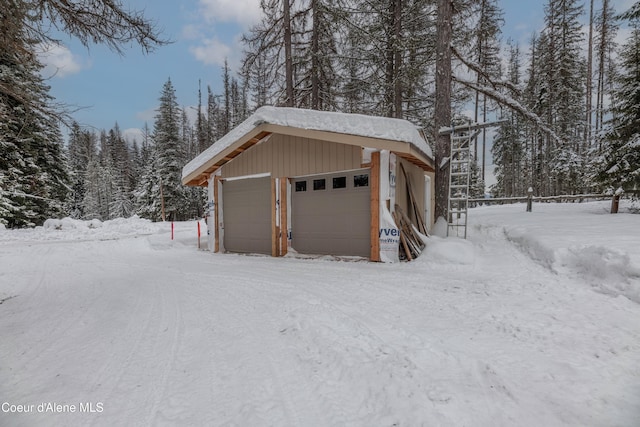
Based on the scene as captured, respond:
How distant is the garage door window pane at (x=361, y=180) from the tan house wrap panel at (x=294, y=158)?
0.91 feet

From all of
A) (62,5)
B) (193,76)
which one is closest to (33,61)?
(62,5)

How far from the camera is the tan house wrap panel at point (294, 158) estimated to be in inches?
282

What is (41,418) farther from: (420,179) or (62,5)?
(420,179)

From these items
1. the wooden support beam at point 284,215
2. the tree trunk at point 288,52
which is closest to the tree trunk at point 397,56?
the tree trunk at point 288,52

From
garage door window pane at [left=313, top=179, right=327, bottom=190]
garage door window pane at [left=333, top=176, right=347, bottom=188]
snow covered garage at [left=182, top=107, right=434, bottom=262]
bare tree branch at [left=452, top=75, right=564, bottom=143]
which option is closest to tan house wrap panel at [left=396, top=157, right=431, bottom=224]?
snow covered garage at [left=182, top=107, right=434, bottom=262]

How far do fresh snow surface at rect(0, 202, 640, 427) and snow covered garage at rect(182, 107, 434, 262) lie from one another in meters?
1.87

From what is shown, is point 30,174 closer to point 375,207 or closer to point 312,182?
point 312,182

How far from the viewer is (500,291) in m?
4.16

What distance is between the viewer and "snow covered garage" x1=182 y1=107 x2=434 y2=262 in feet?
21.7

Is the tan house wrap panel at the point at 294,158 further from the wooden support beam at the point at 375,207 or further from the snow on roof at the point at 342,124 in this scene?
the snow on roof at the point at 342,124

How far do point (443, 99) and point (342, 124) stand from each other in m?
3.51

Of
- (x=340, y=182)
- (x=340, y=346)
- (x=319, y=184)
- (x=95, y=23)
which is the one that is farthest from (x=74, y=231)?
(x=340, y=346)

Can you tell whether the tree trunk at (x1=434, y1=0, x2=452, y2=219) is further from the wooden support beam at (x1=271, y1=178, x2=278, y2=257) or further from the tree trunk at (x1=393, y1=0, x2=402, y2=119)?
the wooden support beam at (x1=271, y1=178, x2=278, y2=257)

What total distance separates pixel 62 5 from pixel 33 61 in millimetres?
899
